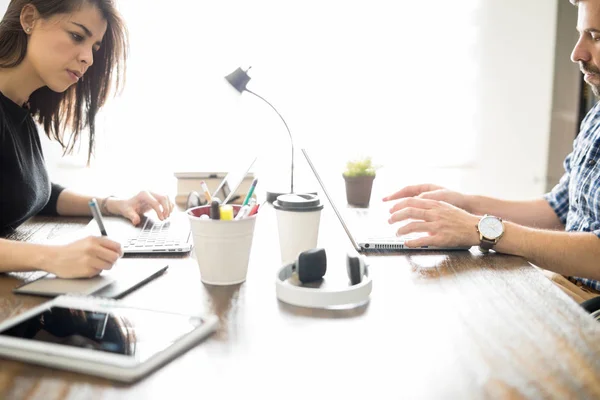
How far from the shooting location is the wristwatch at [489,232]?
1.11 meters

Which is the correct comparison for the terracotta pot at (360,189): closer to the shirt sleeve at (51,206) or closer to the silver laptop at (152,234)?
the silver laptop at (152,234)

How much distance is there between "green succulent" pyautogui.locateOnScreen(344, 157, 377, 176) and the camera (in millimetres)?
1644

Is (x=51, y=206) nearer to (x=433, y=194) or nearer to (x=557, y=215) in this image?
(x=433, y=194)

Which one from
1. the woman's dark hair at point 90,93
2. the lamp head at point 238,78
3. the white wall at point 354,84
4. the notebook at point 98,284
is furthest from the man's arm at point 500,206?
the white wall at point 354,84

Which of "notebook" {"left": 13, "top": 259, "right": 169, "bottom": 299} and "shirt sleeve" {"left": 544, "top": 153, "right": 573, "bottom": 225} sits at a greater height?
"notebook" {"left": 13, "top": 259, "right": 169, "bottom": 299}

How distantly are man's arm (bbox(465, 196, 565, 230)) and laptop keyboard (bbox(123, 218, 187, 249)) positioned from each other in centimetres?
83

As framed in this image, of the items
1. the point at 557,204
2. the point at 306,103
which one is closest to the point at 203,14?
the point at 306,103

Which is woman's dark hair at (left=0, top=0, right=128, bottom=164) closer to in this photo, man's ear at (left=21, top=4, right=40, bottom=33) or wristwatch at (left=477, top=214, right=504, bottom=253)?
man's ear at (left=21, top=4, right=40, bottom=33)

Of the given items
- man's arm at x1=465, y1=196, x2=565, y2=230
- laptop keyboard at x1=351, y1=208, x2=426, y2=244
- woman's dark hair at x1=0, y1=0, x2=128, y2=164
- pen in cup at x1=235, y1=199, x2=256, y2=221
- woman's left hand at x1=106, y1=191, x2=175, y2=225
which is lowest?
man's arm at x1=465, y1=196, x2=565, y2=230

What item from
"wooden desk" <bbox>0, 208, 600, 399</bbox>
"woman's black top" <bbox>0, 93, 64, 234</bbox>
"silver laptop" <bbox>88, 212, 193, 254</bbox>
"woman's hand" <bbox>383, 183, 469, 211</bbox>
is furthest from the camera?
"woman's hand" <bbox>383, 183, 469, 211</bbox>

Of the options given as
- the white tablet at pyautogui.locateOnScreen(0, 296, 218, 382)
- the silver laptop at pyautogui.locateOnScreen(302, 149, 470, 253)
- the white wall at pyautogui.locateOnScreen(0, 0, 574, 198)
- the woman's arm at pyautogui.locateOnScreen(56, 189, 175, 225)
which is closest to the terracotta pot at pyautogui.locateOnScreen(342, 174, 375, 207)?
the silver laptop at pyautogui.locateOnScreen(302, 149, 470, 253)

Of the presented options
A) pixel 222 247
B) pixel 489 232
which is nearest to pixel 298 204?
pixel 222 247

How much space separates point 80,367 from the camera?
58 centimetres

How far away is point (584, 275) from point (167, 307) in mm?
945
